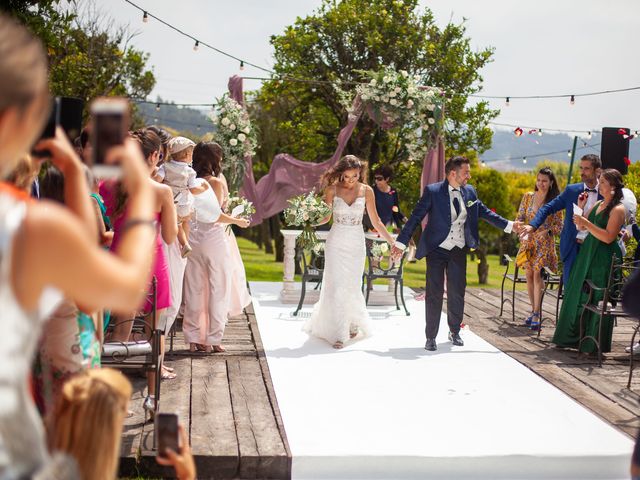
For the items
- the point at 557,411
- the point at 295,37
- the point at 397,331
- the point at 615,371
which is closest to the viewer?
the point at 557,411

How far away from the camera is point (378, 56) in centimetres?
1762

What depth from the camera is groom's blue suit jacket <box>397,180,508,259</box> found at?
761 centimetres

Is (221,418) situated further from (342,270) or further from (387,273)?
(387,273)

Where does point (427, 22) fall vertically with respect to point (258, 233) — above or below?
above

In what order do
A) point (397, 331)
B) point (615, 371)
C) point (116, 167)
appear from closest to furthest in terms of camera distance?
point (116, 167) → point (615, 371) → point (397, 331)

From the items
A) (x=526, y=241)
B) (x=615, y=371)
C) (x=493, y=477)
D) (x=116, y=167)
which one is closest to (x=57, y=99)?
(x=116, y=167)

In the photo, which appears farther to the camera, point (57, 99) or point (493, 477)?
point (493, 477)

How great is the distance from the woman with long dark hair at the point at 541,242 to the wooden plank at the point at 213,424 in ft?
12.8

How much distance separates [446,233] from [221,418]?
126 inches

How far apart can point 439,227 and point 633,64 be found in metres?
18.7

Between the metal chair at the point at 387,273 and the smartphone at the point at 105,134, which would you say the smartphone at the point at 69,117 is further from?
the metal chair at the point at 387,273

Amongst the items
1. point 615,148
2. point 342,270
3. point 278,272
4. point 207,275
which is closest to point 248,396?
point 207,275

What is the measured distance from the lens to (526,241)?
29.5ft

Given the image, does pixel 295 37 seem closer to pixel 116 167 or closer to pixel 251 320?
pixel 251 320
